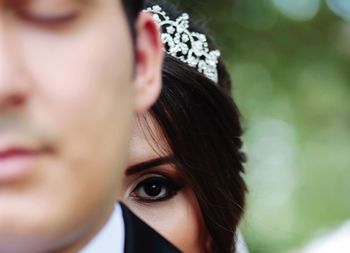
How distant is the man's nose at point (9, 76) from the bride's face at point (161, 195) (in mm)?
1284

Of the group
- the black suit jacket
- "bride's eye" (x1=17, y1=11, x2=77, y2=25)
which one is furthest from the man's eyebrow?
"bride's eye" (x1=17, y1=11, x2=77, y2=25)

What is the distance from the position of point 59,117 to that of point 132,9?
0.21 m

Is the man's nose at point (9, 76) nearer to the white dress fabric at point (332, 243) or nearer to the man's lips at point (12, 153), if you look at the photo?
the man's lips at point (12, 153)

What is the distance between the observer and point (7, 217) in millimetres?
907

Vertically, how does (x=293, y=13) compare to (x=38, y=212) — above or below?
below

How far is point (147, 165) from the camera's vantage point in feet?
7.27

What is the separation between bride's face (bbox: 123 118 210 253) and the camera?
2213 millimetres

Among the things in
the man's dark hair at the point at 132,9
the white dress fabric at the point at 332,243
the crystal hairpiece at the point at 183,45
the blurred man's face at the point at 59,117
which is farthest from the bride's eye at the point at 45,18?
the white dress fabric at the point at 332,243

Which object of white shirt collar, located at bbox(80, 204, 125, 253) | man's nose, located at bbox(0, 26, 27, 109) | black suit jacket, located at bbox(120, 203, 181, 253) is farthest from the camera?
black suit jacket, located at bbox(120, 203, 181, 253)

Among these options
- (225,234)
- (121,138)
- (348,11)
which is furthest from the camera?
(348,11)

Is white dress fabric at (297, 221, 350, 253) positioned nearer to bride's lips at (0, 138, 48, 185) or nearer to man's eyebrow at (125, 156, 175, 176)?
man's eyebrow at (125, 156, 175, 176)

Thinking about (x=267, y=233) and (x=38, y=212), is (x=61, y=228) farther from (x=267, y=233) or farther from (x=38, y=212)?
(x=267, y=233)

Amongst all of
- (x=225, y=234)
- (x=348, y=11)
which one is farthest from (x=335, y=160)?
(x=225, y=234)

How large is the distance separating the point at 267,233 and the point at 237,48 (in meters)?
1.83
